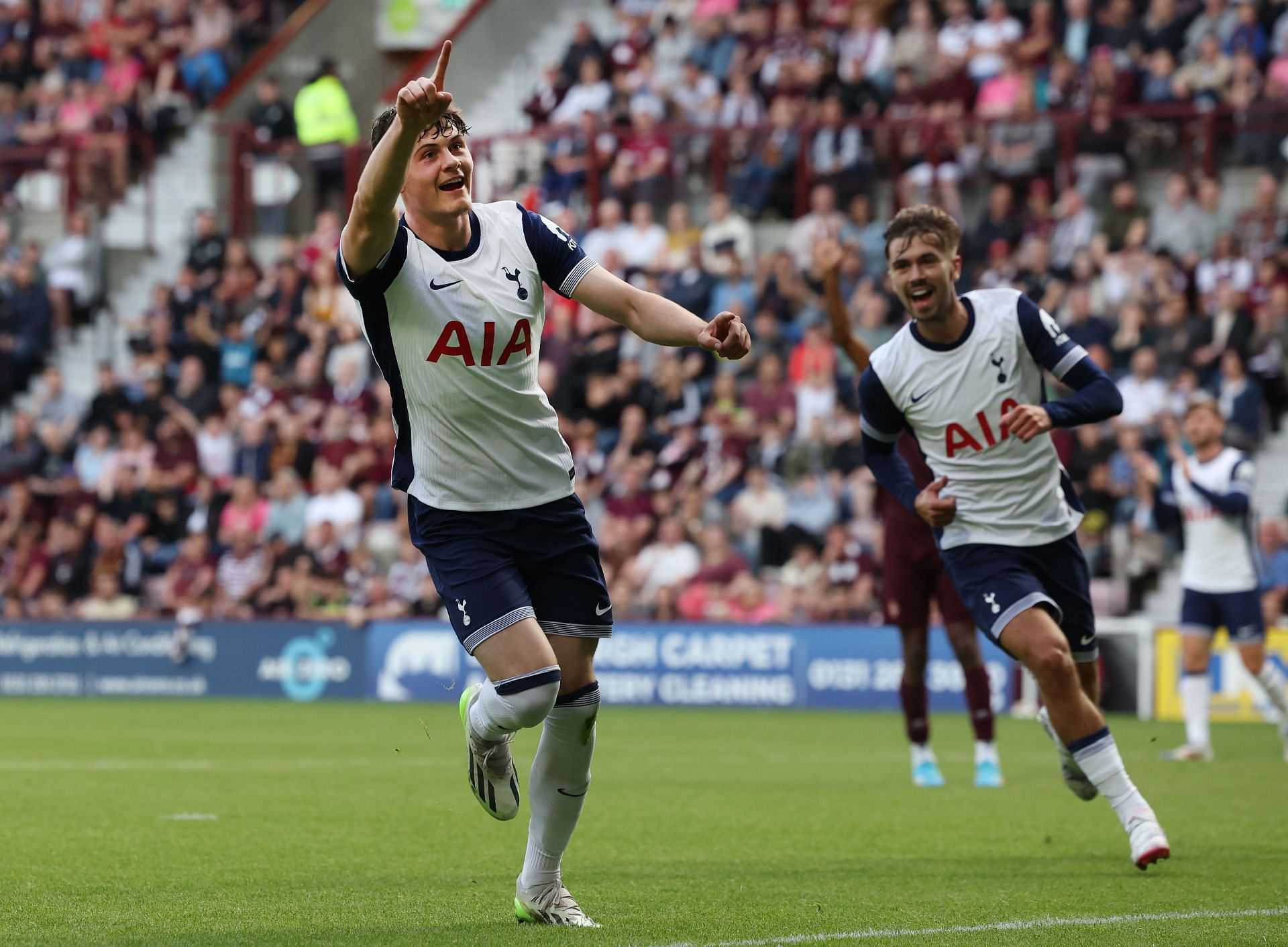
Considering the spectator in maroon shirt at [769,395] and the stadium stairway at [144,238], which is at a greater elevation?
the stadium stairway at [144,238]

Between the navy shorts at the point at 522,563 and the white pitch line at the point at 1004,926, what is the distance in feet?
3.99

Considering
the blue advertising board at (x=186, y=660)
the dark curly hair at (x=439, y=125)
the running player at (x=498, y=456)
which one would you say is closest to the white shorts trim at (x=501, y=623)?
the running player at (x=498, y=456)

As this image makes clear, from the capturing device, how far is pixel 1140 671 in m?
18.6

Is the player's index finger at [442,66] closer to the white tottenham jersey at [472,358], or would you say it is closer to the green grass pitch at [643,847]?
the white tottenham jersey at [472,358]

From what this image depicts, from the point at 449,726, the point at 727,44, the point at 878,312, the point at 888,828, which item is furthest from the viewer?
the point at 727,44

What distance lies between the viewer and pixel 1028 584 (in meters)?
8.26

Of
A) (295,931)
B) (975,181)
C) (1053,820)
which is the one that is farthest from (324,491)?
(295,931)

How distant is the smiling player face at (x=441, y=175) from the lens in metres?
6.61

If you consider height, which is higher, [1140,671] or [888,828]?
[888,828]

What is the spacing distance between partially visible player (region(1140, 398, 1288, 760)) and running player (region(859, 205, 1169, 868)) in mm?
5617

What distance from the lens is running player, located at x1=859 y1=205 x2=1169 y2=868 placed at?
8219mm

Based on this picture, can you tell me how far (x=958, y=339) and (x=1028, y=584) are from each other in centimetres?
112

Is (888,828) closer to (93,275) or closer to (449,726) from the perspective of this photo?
(449,726)

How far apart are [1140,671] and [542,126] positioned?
12031mm
